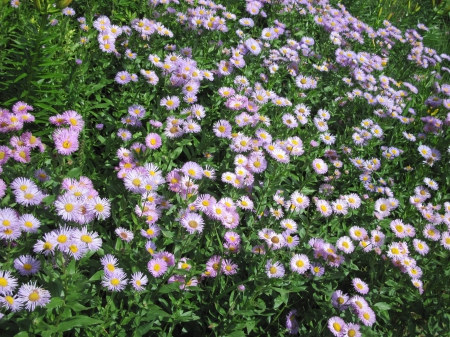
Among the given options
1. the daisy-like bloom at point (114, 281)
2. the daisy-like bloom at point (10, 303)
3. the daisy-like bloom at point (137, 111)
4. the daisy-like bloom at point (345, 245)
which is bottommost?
the daisy-like bloom at point (345, 245)

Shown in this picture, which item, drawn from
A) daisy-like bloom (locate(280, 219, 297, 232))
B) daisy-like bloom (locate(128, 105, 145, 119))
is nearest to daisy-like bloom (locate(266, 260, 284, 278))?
daisy-like bloom (locate(280, 219, 297, 232))

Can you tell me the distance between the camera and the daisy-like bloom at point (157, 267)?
2234mm

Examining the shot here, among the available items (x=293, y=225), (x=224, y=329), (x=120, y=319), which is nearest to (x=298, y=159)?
(x=293, y=225)

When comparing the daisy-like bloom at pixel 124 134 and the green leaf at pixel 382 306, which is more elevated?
the daisy-like bloom at pixel 124 134

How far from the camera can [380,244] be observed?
2965 millimetres

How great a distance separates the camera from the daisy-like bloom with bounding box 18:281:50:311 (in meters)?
1.77

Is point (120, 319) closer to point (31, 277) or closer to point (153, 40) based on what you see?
point (31, 277)

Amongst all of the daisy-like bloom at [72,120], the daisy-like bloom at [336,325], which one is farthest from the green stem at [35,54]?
the daisy-like bloom at [336,325]

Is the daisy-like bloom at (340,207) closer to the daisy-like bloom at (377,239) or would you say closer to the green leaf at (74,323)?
the daisy-like bloom at (377,239)

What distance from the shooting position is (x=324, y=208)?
310 cm

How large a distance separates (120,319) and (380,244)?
1820 mm

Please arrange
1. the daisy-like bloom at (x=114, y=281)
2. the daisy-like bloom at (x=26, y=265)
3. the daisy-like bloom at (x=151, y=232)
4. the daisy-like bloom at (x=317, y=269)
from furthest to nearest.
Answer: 1. the daisy-like bloom at (x=317, y=269)
2. the daisy-like bloom at (x=151, y=232)
3. the daisy-like bloom at (x=114, y=281)
4. the daisy-like bloom at (x=26, y=265)

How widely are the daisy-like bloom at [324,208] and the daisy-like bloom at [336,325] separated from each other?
0.76 meters

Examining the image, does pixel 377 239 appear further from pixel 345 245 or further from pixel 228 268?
pixel 228 268
